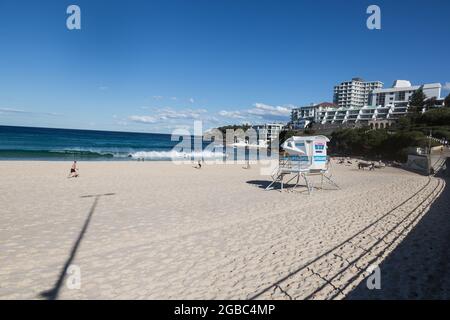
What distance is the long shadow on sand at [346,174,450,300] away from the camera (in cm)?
429

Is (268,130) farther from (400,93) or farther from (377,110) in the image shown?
(400,93)

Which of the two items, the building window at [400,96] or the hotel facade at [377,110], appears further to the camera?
the building window at [400,96]

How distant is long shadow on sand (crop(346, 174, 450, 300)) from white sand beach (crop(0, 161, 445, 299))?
240 mm

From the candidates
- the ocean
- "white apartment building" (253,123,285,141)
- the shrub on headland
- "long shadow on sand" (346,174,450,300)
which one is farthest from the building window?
"long shadow on sand" (346,174,450,300)

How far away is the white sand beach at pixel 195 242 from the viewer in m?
4.47

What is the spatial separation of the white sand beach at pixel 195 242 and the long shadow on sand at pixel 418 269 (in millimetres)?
240

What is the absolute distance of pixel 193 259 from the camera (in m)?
5.50

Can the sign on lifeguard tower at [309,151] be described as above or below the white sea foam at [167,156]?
above

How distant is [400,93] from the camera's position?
105m
